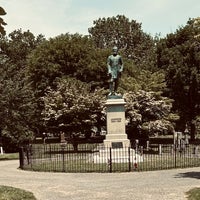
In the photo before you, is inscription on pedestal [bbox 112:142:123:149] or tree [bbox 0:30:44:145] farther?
tree [bbox 0:30:44:145]

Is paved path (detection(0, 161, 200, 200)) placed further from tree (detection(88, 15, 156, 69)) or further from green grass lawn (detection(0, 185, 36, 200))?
tree (detection(88, 15, 156, 69))

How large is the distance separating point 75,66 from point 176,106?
Result: 546 inches

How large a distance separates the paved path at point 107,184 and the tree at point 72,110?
51.8 feet

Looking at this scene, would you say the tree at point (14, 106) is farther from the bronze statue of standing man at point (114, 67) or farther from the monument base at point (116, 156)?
the monument base at point (116, 156)

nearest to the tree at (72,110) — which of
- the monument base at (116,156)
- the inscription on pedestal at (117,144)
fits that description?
the inscription on pedestal at (117,144)

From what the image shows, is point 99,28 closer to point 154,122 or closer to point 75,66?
point 75,66

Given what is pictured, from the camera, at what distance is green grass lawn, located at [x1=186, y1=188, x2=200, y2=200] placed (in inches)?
524

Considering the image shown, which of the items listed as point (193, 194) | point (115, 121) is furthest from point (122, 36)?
point (193, 194)

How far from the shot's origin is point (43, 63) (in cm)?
5694

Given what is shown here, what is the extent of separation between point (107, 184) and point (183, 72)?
31.7m

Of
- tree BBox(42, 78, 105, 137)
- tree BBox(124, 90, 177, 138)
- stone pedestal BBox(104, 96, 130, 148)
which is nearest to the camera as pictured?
stone pedestal BBox(104, 96, 130, 148)

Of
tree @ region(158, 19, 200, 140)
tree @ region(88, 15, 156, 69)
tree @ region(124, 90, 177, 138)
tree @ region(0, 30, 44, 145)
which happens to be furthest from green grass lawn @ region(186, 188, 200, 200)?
tree @ region(88, 15, 156, 69)

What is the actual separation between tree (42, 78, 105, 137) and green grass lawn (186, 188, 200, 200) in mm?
24394

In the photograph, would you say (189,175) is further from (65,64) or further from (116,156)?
(65,64)
